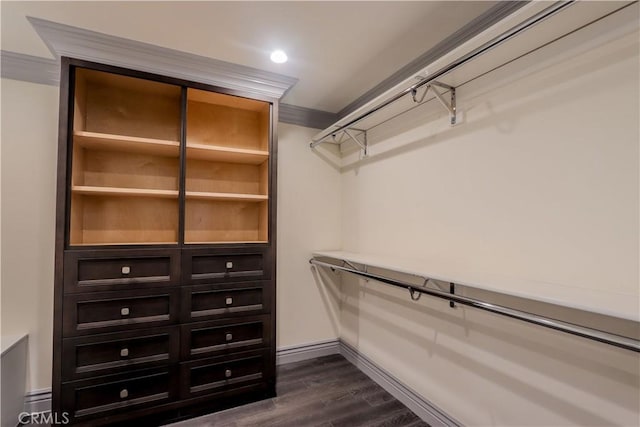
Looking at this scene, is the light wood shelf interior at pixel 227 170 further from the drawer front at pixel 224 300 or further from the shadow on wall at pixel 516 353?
the shadow on wall at pixel 516 353

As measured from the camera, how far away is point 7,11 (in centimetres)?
157

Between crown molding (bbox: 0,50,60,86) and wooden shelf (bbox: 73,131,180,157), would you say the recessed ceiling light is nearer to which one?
wooden shelf (bbox: 73,131,180,157)

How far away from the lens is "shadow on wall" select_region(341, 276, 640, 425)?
3.70 ft

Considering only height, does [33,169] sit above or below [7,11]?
below

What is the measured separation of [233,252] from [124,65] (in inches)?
53.4

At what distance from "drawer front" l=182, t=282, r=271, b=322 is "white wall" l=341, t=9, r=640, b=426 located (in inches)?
38.8

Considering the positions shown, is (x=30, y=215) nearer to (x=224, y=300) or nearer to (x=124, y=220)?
(x=124, y=220)

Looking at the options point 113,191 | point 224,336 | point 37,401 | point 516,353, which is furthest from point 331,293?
point 37,401

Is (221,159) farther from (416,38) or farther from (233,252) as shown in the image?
(416,38)

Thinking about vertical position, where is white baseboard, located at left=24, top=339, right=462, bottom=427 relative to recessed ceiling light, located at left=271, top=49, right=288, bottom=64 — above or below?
below

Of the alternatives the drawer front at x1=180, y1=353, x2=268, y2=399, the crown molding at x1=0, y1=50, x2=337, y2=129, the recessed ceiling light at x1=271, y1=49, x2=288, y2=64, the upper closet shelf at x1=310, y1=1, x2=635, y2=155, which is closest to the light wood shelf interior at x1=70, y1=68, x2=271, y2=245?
the crown molding at x1=0, y1=50, x2=337, y2=129

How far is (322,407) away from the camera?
6.73 feet

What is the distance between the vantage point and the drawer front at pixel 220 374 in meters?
1.95

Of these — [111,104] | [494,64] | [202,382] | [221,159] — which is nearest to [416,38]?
[494,64]
